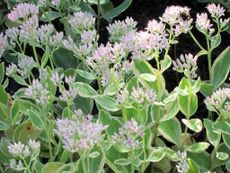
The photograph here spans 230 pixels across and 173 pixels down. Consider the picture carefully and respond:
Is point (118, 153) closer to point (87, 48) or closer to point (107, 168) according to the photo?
point (107, 168)

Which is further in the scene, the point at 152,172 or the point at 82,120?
the point at 152,172

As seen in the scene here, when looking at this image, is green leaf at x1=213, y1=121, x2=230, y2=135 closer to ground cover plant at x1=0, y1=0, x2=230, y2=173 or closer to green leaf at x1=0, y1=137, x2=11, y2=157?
ground cover plant at x1=0, y1=0, x2=230, y2=173

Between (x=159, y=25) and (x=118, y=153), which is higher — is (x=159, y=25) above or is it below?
above

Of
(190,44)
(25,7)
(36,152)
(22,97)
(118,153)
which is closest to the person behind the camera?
(36,152)

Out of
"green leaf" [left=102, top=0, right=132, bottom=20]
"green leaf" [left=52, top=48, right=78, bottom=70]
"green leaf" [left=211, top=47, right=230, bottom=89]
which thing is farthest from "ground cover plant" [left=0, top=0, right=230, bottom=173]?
"green leaf" [left=102, top=0, right=132, bottom=20]

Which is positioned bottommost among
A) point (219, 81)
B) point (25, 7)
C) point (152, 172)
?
point (152, 172)

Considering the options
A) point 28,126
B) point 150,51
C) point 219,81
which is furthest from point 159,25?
point 28,126
